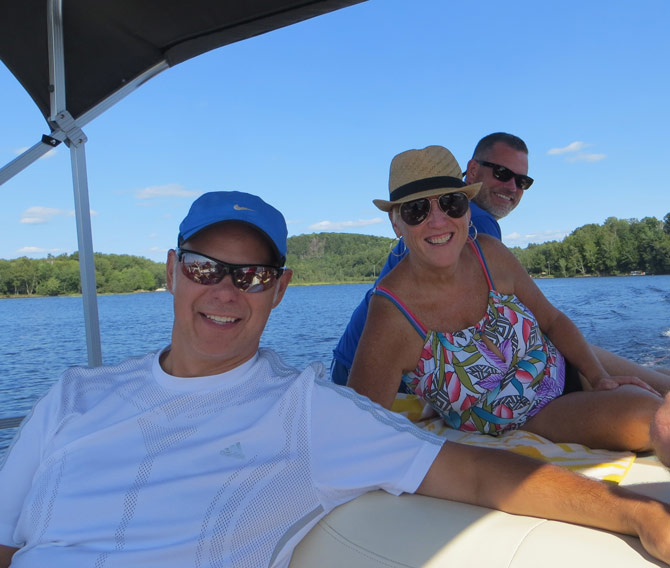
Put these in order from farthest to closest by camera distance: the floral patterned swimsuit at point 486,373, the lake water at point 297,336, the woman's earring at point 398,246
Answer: the lake water at point 297,336
the woman's earring at point 398,246
the floral patterned swimsuit at point 486,373

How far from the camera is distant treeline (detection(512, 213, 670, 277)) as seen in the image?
19.3m

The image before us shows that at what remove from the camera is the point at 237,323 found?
1.32 meters

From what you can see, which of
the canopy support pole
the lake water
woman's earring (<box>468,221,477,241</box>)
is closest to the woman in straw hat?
woman's earring (<box>468,221,477,241</box>)

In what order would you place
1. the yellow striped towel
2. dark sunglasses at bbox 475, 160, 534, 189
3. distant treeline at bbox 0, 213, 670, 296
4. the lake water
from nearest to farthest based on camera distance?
the yellow striped towel
dark sunglasses at bbox 475, 160, 534, 189
the lake water
distant treeline at bbox 0, 213, 670, 296

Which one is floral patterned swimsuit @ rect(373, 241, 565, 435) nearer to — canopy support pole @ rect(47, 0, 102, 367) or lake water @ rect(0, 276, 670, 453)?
canopy support pole @ rect(47, 0, 102, 367)

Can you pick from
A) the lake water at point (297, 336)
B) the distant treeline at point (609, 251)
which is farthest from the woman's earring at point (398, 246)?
the distant treeline at point (609, 251)

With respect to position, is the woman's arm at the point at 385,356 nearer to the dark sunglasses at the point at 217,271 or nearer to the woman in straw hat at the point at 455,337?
the woman in straw hat at the point at 455,337

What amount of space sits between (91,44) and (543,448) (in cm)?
243

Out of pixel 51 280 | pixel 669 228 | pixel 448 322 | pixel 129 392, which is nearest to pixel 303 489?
pixel 129 392

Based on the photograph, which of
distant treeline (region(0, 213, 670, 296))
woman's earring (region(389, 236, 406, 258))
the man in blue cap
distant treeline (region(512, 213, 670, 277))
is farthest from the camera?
distant treeline (region(512, 213, 670, 277))

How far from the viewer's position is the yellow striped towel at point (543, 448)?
1.26 metres

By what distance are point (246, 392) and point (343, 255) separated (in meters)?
31.9

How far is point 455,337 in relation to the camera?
1.70m

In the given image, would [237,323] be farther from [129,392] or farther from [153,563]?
[153,563]
